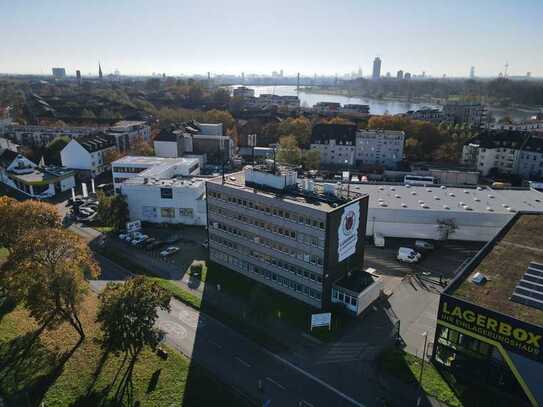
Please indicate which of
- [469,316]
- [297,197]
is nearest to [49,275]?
[297,197]

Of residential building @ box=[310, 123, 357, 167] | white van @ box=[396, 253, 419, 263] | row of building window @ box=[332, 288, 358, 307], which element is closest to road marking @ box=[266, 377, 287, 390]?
row of building window @ box=[332, 288, 358, 307]

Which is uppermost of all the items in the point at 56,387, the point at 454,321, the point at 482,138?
the point at 482,138

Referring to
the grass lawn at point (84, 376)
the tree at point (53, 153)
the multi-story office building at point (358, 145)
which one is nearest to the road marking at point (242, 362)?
the grass lawn at point (84, 376)

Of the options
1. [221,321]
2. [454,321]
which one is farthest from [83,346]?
[454,321]

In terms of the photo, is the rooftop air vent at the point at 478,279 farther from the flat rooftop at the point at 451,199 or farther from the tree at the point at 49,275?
the tree at the point at 49,275

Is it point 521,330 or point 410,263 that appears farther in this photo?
point 410,263

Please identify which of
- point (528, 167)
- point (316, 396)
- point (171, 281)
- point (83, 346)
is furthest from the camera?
point (528, 167)

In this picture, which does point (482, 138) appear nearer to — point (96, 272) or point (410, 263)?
point (410, 263)

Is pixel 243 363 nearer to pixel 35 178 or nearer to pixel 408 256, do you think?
pixel 408 256

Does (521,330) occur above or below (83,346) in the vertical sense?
above
